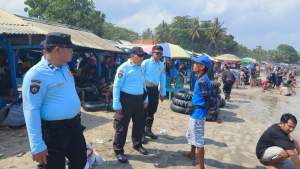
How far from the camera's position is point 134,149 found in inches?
245

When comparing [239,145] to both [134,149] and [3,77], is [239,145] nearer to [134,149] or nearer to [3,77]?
[134,149]

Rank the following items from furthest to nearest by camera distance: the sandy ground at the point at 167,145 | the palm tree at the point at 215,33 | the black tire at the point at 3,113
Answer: the palm tree at the point at 215,33, the black tire at the point at 3,113, the sandy ground at the point at 167,145

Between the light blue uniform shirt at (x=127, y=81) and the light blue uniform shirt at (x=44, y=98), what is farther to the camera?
the light blue uniform shirt at (x=127, y=81)

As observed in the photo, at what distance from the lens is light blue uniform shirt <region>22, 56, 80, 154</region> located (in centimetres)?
283

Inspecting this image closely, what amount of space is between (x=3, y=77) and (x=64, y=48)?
25.5ft

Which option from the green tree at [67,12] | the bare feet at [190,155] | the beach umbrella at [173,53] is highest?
the green tree at [67,12]

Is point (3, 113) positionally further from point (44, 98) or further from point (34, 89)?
point (34, 89)

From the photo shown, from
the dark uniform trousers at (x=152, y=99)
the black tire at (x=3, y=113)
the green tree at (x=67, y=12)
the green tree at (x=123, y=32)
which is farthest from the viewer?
the green tree at (x=123, y=32)

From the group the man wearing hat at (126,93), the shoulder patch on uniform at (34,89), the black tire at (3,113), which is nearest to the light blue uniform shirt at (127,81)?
the man wearing hat at (126,93)

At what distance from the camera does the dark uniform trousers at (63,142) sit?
303 centimetres

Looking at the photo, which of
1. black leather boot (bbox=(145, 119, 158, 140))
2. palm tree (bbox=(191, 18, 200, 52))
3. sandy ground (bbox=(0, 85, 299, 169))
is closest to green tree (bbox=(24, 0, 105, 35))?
palm tree (bbox=(191, 18, 200, 52))

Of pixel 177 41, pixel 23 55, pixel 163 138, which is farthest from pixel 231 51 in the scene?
pixel 163 138

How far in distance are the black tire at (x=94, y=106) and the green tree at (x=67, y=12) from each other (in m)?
35.9

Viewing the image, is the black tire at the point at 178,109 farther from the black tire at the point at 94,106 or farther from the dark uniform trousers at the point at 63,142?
the dark uniform trousers at the point at 63,142
